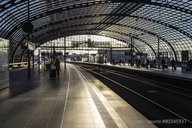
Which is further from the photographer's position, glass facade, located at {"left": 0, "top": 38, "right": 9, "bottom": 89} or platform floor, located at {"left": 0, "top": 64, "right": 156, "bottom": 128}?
glass facade, located at {"left": 0, "top": 38, "right": 9, "bottom": 89}

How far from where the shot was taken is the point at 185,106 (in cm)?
709

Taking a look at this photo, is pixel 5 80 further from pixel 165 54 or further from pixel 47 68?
pixel 165 54

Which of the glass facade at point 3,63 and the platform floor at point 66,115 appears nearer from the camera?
the platform floor at point 66,115

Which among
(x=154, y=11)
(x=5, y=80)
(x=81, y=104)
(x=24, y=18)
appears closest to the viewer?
(x=81, y=104)

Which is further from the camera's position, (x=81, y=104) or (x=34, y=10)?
(x=34, y=10)

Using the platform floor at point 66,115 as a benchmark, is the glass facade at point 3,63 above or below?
above

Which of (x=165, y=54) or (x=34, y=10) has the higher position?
(x=34, y=10)

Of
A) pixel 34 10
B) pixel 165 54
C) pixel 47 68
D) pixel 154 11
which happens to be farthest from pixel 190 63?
pixel 34 10

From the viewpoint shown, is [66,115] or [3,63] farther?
[3,63]

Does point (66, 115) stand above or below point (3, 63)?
below

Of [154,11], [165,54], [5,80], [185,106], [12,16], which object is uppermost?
[154,11]

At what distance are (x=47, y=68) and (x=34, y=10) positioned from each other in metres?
12.2

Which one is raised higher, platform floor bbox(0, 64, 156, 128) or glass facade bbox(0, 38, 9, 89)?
glass facade bbox(0, 38, 9, 89)

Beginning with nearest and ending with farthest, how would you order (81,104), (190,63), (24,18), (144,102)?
(81,104) → (144,102) → (190,63) → (24,18)
